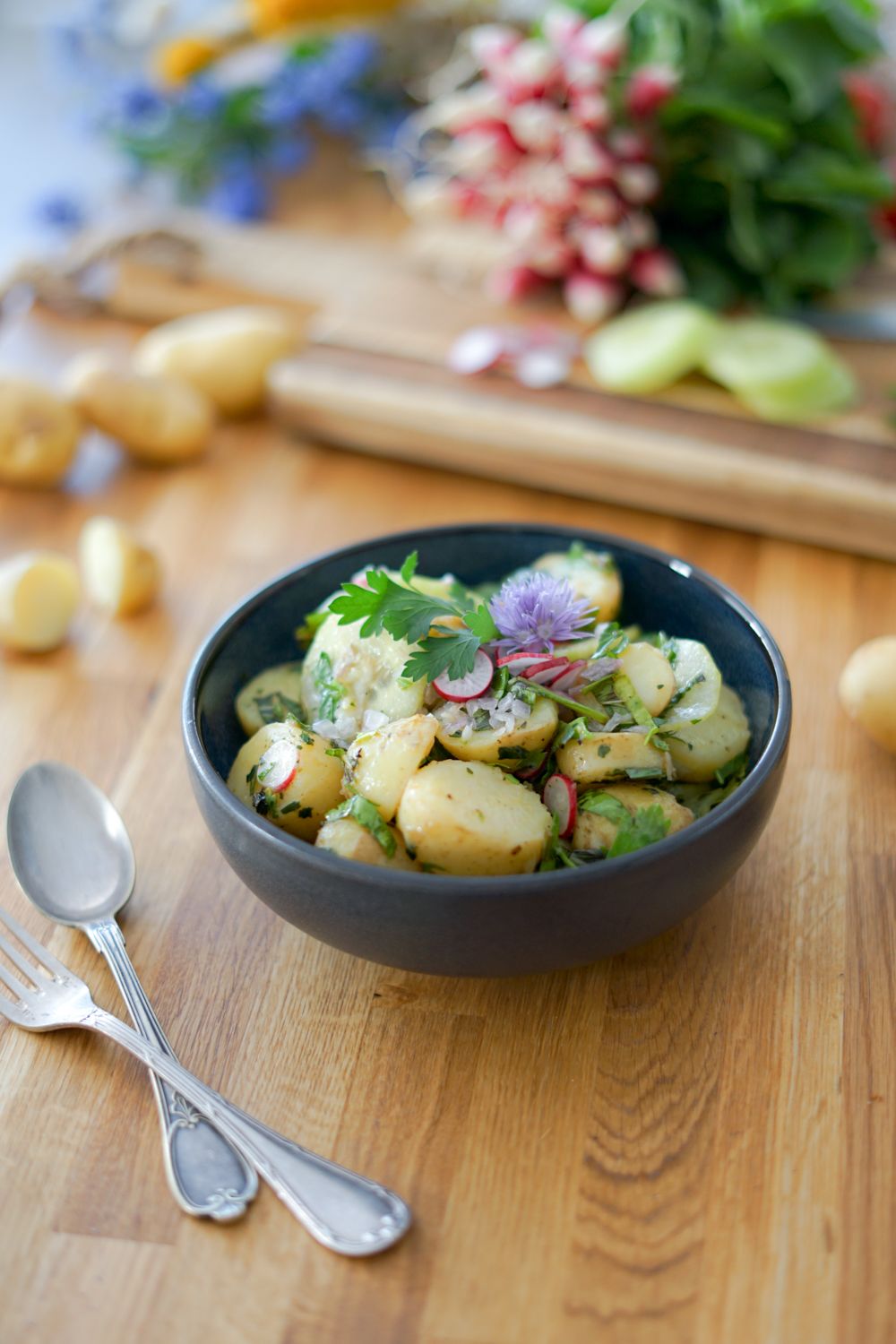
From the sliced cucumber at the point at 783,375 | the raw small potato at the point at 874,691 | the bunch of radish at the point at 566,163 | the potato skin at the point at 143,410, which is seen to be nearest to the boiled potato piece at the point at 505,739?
the raw small potato at the point at 874,691

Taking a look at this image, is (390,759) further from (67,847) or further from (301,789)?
(67,847)

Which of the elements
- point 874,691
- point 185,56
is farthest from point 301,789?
point 185,56

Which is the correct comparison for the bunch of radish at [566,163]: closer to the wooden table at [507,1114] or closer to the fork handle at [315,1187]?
the wooden table at [507,1114]

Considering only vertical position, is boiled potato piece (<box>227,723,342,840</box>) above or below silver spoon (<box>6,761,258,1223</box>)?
above

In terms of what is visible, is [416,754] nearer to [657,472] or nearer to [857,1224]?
[857,1224]

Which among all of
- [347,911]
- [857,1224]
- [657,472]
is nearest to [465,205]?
[657,472]

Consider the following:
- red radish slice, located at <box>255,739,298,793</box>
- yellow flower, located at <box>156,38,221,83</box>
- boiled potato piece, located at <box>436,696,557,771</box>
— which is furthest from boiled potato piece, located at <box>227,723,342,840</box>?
yellow flower, located at <box>156,38,221,83</box>

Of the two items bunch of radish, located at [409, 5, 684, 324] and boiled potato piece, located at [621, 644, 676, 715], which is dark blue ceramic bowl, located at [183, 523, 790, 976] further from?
bunch of radish, located at [409, 5, 684, 324]
